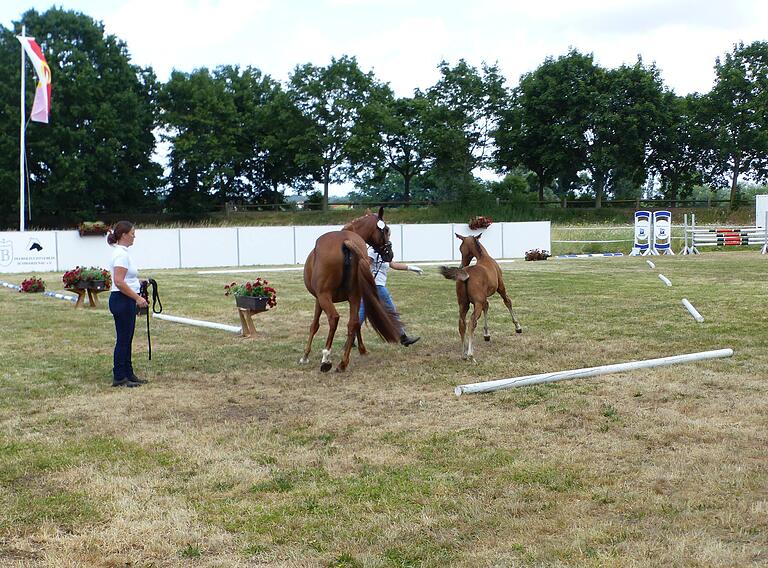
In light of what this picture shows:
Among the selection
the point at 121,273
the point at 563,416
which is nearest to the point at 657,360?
the point at 563,416

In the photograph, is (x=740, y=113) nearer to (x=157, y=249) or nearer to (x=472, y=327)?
(x=157, y=249)

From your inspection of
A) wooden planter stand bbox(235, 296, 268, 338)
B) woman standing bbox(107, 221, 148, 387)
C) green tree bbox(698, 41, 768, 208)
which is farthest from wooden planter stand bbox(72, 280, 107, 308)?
green tree bbox(698, 41, 768, 208)

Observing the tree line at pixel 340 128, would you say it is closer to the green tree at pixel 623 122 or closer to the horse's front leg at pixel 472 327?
the green tree at pixel 623 122

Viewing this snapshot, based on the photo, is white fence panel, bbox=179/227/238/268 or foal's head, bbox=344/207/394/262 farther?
white fence panel, bbox=179/227/238/268

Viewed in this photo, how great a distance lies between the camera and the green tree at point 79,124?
48219 mm

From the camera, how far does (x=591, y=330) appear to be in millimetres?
11125

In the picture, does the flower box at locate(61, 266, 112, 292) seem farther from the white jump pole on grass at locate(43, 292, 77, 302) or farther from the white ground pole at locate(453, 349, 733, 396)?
the white ground pole at locate(453, 349, 733, 396)

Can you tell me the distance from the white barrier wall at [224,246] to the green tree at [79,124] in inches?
774

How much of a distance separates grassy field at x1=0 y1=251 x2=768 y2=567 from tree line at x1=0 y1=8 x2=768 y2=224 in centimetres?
4316

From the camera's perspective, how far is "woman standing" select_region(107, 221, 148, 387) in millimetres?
7703

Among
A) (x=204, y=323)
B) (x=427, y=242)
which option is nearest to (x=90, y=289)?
(x=204, y=323)

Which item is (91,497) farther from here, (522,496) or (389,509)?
(522,496)

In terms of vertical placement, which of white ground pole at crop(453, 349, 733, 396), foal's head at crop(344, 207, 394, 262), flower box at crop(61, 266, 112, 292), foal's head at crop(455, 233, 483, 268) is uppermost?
foal's head at crop(344, 207, 394, 262)

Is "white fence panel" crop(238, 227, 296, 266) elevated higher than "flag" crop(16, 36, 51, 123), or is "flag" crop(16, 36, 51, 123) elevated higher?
"flag" crop(16, 36, 51, 123)
